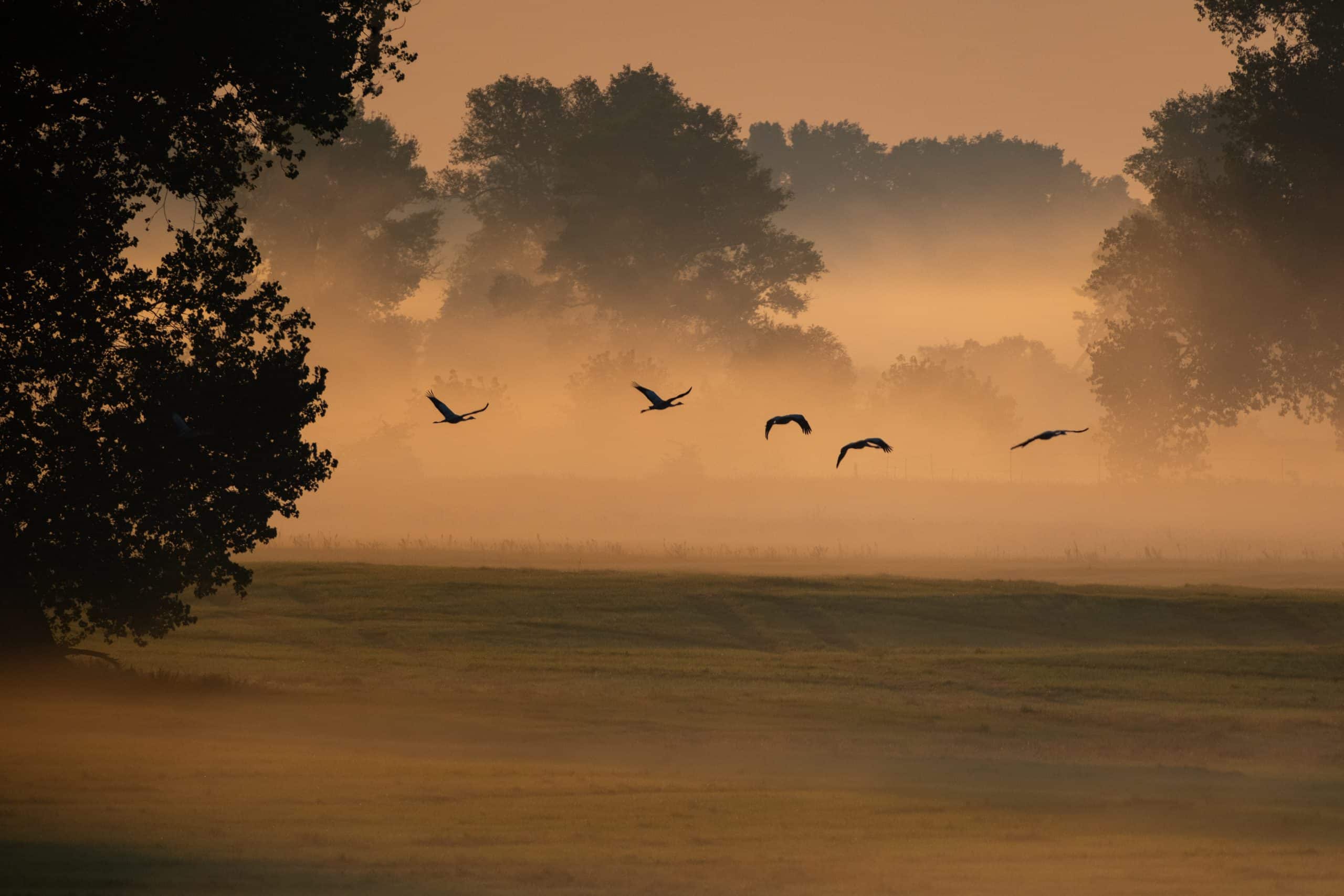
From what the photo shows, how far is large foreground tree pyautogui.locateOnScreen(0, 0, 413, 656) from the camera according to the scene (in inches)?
919

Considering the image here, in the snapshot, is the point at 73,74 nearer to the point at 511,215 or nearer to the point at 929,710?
the point at 929,710

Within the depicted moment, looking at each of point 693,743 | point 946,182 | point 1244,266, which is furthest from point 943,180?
point 693,743

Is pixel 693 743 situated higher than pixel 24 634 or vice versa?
pixel 24 634

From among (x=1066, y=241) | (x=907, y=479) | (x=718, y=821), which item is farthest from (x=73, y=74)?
(x=1066, y=241)

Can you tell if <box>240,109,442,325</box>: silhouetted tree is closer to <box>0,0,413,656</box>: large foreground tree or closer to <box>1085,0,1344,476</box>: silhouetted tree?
<box>1085,0,1344,476</box>: silhouetted tree

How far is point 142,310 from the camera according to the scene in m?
25.7

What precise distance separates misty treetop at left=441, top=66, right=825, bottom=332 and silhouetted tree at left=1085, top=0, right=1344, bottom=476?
86.0 ft

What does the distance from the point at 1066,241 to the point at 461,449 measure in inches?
3954

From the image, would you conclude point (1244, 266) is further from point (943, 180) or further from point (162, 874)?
point (943, 180)

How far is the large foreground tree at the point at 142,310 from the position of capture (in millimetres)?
23344

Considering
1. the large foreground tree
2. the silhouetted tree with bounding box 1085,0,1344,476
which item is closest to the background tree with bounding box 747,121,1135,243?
the silhouetted tree with bounding box 1085,0,1344,476

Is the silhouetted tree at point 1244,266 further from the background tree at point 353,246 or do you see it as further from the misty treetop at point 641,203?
the background tree at point 353,246

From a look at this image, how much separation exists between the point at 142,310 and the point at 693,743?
10147 mm

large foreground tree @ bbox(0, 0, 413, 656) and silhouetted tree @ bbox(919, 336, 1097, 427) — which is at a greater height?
silhouetted tree @ bbox(919, 336, 1097, 427)
